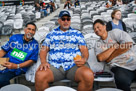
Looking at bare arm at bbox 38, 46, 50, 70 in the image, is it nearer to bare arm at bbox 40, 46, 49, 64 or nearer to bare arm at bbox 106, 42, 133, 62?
bare arm at bbox 40, 46, 49, 64

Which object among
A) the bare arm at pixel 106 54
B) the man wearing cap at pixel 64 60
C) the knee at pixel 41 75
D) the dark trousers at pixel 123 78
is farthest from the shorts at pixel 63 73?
the dark trousers at pixel 123 78

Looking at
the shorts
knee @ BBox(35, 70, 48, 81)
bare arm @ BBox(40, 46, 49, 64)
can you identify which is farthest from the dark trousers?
bare arm @ BBox(40, 46, 49, 64)

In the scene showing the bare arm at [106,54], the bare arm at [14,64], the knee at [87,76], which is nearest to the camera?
the knee at [87,76]

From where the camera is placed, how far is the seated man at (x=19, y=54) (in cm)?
229

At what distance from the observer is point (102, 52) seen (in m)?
2.20

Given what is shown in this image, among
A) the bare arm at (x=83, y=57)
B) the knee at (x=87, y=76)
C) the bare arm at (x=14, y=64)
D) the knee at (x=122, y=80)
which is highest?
the bare arm at (x=83, y=57)

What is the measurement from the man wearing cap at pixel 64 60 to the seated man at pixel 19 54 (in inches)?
7.9

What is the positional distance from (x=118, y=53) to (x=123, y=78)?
36 centimetres

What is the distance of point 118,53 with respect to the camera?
2.17m

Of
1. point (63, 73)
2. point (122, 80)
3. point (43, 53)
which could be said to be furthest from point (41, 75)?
point (122, 80)

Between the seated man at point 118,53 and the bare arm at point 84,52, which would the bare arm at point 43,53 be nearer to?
the bare arm at point 84,52

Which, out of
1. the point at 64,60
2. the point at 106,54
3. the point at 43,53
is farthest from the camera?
the point at 43,53

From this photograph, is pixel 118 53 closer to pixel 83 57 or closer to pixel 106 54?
pixel 106 54

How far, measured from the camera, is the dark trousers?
195 cm
